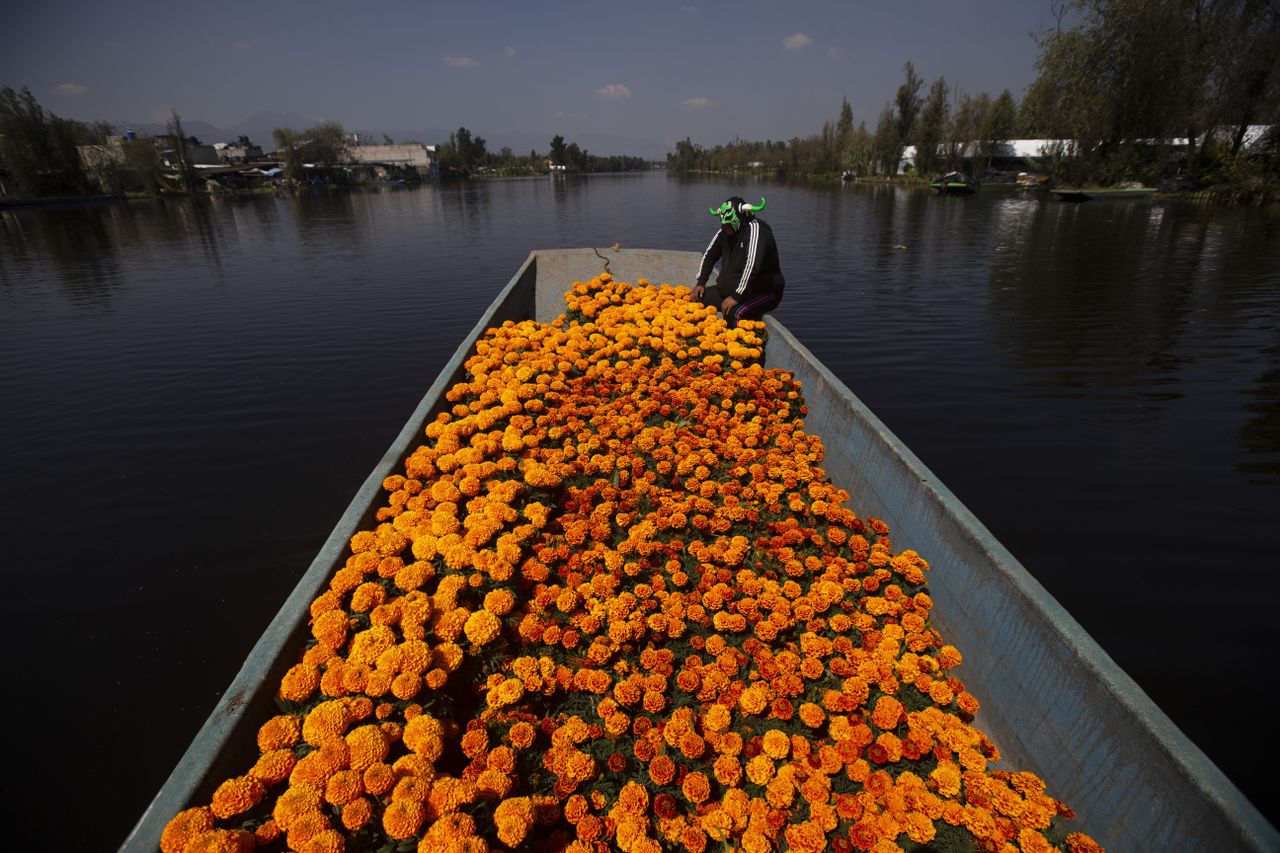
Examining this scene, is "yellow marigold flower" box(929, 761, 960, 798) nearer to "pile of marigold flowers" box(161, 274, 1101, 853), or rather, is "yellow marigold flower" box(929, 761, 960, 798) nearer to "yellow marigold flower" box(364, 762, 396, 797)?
"pile of marigold flowers" box(161, 274, 1101, 853)

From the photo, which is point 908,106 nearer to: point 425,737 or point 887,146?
point 887,146

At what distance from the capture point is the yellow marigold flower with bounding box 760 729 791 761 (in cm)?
259

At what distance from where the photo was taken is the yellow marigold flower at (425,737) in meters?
2.23

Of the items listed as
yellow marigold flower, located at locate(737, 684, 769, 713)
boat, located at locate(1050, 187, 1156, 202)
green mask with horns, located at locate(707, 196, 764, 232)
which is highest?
boat, located at locate(1050, 187, 1156, 202)

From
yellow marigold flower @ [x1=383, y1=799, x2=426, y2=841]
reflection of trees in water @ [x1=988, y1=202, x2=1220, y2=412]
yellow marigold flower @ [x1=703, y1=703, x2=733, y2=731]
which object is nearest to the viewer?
yellow marigold flower @ [x1=383, y1=799, x2=426, y2=841]

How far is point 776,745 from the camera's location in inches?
103

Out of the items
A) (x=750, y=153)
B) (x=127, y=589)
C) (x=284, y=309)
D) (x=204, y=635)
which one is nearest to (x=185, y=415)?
(x=127, y=589)

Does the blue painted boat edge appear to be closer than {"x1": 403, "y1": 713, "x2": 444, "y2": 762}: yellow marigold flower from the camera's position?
Yes

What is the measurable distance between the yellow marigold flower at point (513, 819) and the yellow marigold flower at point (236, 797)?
90 cm

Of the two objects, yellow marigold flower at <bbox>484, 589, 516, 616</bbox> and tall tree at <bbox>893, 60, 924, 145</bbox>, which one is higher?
tall tree at <bbox>893, 60, 924, 145</bbox>

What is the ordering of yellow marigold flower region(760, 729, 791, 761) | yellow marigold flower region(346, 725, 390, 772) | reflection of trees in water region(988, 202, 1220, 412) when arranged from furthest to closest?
1. reflection of trees in water region(988, 202, 1220, 412)
2. yellow marigold flower region(760, 729, 791, 761)
3. yellow marigold flower region(346, 725, 390, 772)

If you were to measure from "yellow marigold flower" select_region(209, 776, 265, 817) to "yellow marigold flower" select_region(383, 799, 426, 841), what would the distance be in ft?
1.71

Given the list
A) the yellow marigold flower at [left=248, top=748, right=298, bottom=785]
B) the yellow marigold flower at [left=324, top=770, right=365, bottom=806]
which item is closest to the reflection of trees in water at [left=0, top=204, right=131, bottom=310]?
the yellow marigold flower at [left=248, top=748, right=298, bottom=785]

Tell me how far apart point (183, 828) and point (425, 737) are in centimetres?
80
